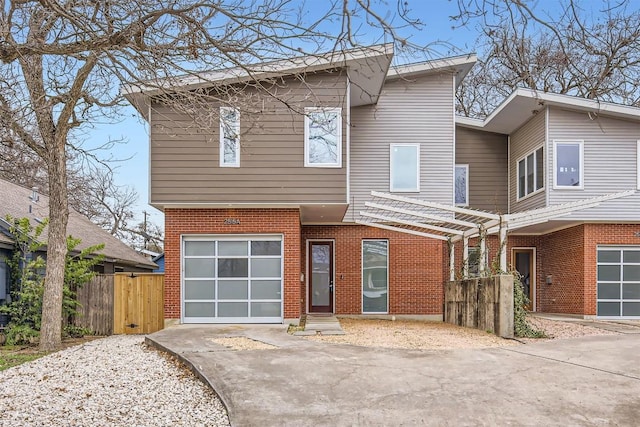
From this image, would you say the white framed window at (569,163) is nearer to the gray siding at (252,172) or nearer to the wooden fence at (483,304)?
the wooden fence at (483,304)

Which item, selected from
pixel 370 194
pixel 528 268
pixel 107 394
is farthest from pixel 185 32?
pixel 528 268

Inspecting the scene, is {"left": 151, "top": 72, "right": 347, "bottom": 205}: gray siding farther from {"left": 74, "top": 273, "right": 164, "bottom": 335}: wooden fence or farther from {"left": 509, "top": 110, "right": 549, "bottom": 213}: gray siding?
{"left": 509, "top": 110, "right": 549, "bottom": 213}: gray siding

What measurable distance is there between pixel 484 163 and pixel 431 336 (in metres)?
7.65

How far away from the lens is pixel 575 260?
14.4 m

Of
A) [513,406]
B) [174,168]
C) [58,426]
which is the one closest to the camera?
[58,426]

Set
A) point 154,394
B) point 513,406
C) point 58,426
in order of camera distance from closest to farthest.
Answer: point 58,426, point 513,406, point 154,394

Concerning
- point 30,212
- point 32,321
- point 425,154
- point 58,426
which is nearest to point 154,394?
point 58,426

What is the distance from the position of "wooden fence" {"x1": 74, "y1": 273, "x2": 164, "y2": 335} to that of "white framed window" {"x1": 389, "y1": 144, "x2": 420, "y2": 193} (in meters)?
6.64

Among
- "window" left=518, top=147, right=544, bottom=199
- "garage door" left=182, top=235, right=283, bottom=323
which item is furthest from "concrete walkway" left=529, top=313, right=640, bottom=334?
"garage door" left=182, top=235, right=283, bottom=323

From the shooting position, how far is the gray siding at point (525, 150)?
1394cm

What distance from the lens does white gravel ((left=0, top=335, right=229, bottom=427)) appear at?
5.37 metres

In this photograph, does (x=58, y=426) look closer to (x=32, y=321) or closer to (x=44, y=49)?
(x=44, y=49)

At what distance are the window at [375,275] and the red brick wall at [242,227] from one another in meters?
3.54

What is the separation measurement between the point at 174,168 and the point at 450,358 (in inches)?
274
